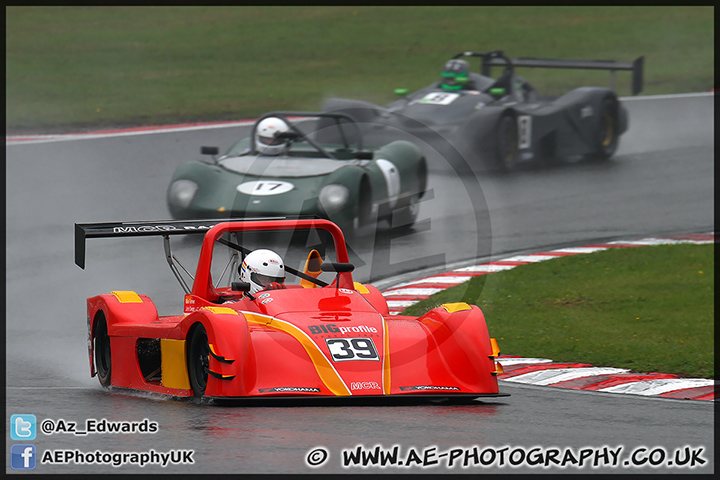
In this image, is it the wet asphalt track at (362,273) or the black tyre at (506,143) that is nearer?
the wet asphalt track at (362,273)

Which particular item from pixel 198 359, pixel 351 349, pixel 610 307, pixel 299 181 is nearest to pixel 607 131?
pixel 299 181

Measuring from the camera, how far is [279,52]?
104 feet

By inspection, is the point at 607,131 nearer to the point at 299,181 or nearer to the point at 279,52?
the point at 299,181

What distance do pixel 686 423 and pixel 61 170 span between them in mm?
13838

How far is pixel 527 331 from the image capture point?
11.4m

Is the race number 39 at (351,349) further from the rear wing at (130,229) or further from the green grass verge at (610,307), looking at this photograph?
the green grass verge at (610,307)

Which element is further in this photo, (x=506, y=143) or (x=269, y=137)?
(x=506, y=143)

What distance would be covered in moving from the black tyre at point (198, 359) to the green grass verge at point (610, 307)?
3.82 metres

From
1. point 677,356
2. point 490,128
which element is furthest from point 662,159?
point 677,356

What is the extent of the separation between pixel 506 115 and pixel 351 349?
11496mm

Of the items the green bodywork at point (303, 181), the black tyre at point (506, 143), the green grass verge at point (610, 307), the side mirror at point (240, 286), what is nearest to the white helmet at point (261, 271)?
the side mirror at point (240, 286)

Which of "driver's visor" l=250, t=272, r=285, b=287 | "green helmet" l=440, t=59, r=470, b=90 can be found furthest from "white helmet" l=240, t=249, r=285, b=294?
"green helmet" l=440, t=59, r=470, b=90

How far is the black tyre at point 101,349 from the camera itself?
9.29 meters

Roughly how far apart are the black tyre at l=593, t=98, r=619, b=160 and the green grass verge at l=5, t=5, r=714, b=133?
6.86 metres
